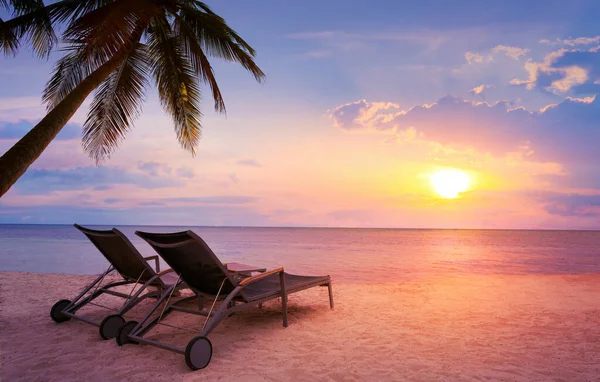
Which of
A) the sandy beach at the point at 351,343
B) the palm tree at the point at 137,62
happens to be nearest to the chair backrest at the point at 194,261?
the sandy beach at the point at 351,343

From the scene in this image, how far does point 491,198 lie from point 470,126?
3514 centimetres

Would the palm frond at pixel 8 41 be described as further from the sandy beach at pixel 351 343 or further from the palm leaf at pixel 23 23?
the sandy beach at pixel 351 343

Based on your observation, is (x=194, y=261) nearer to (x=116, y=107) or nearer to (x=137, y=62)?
(x=116, y=107)

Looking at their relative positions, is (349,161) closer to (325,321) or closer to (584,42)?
(584,42)

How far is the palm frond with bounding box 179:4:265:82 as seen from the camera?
21.4ft

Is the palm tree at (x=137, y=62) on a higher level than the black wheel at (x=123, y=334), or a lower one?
higher

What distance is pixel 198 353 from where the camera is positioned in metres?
3.10

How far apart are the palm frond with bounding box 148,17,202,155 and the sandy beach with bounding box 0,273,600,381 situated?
3.87 m

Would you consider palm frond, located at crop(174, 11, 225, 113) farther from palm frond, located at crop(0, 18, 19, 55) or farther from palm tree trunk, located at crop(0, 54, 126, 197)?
palm frond, located at crop(0, 18, 19, 55)

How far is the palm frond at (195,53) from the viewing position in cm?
678

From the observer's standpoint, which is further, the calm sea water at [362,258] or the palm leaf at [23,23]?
the calm sea water at [362,258]

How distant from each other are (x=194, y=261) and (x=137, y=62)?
197 inches

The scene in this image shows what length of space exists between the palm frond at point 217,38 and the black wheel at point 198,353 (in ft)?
17.5

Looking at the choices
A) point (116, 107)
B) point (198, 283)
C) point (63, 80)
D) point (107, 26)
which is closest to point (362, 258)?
point (116, 107)
